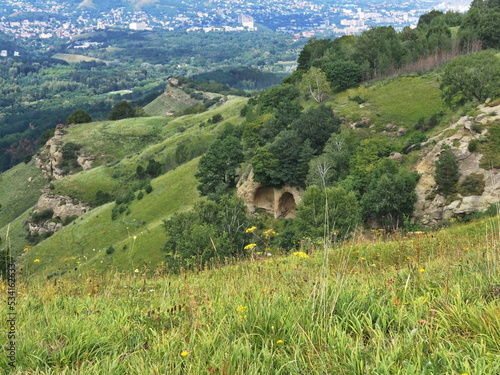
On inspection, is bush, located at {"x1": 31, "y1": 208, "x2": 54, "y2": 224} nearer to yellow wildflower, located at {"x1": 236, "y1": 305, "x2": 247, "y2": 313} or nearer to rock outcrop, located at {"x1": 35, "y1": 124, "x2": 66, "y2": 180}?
rock outcrop, located at {"x1": 35, "y1": 124, "x2": 66, "y2": 180}

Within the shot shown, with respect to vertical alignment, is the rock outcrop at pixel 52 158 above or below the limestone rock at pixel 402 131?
below

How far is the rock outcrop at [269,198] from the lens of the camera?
38906mm

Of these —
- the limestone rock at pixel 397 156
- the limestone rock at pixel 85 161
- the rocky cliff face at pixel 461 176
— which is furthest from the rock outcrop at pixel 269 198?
the limestone rock at pixel 85 161

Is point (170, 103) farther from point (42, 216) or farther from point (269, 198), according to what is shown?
point (269, 198)

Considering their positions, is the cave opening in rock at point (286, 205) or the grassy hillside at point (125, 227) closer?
the grassy hillside at point (125, 227)

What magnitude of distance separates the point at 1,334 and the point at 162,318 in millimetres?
1686

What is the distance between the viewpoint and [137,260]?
34094mm

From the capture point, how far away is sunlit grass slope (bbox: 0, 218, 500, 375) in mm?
3449

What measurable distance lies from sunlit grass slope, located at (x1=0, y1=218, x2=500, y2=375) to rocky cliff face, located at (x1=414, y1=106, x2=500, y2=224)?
22697 mm

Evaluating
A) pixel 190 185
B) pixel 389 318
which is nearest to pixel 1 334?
pixel 389 318

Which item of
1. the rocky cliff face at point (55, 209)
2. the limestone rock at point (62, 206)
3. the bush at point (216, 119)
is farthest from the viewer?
the bush at point (216, 119)

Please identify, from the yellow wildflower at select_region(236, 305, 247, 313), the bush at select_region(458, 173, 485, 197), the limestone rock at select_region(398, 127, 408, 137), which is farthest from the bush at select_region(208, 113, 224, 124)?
the yellow wildflower at select_region(236, 305, 247, 313)

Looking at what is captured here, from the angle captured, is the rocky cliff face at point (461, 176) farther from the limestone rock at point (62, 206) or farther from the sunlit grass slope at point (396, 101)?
the limestone rock at point (62, 206)

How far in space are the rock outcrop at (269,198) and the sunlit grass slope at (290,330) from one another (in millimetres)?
33147
